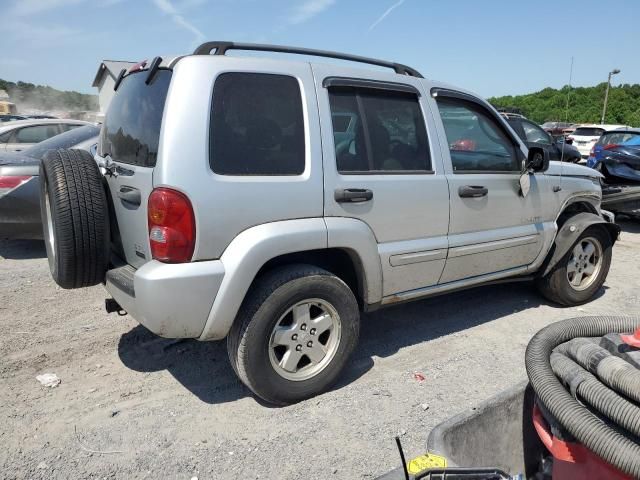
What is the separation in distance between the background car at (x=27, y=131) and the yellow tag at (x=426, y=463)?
29.4 ft

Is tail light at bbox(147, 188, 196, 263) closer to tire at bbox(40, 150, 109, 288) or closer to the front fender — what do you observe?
tire at bbox(40, 150, 109, 288)

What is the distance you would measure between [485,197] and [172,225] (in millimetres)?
2357

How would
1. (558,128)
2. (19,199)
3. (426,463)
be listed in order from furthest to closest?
1. (558,128)
2. (19,199)
3. (426,463)

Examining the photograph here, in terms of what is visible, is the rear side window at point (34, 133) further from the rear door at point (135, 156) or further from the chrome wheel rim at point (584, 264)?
the chrome wheel rim at point (584, 264)

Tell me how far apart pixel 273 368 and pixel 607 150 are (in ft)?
28.4

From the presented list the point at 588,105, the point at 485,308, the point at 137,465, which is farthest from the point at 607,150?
the point at 588,105

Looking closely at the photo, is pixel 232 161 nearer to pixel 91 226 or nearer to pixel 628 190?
pixel 91 226

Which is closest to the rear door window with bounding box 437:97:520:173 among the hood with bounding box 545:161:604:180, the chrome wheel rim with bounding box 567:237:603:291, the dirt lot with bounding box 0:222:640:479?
the hood with bounding box 545:161:604:180

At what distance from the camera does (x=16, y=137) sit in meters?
9.25

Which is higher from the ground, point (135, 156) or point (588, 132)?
point (135, 156)

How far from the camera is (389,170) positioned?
3.33 m

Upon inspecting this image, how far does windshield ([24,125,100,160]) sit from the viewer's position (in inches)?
248

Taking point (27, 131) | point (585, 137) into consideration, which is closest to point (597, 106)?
Result: point (585, 137)

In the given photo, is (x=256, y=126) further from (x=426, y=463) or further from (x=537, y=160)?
(x=537, y=160)
